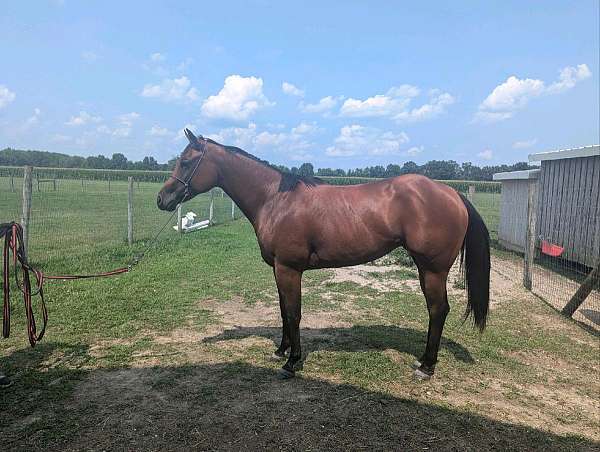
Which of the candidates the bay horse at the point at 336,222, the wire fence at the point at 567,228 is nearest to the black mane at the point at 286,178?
the bay horse at the point at 336,222

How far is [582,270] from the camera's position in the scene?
8398mm

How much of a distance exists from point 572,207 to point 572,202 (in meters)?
0.15

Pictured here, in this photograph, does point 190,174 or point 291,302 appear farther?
point 190,174

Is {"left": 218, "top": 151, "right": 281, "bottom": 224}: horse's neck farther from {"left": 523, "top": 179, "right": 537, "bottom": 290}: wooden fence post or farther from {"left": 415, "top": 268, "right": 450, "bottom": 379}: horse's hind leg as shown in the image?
{"left": 523, "top": 179, "right": 537, "bottom": 290}: wooden fence post

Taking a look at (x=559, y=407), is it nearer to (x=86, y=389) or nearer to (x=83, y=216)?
(x=86, y=389)

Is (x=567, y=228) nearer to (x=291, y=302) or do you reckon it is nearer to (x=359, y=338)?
(x=359, y=338)

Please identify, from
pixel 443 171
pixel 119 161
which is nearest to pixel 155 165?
pixel 119 161

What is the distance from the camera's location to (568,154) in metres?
8.97

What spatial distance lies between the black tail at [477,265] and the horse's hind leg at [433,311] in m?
0.44

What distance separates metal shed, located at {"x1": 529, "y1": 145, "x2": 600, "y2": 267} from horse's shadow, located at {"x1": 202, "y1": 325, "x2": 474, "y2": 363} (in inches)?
208

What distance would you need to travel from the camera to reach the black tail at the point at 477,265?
385 cm

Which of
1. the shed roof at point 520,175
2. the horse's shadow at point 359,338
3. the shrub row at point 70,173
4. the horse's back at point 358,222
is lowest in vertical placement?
the horse's shadow at point 359,338

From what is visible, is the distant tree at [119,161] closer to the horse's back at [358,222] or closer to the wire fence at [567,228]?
the wire fence at [567,228]

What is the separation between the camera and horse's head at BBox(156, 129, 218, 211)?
12.5ft
